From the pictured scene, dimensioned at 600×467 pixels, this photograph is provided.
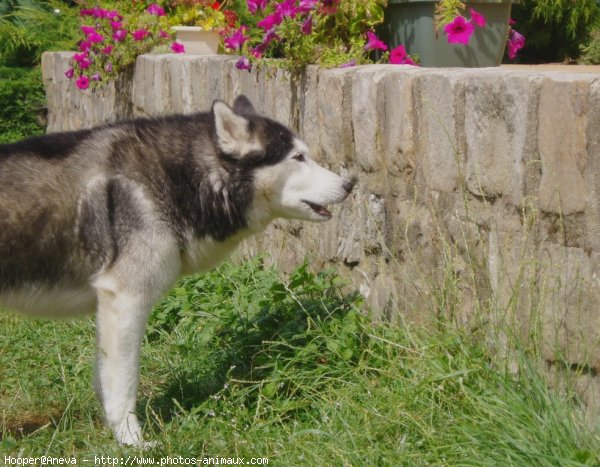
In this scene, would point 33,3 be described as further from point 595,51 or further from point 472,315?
point 472,315

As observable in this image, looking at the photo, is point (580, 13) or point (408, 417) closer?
point (408, 417)

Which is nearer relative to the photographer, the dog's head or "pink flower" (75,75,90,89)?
the dog's head

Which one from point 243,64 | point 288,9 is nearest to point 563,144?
point 288,9

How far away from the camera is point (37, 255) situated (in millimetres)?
4133

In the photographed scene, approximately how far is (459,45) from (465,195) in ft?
7.41

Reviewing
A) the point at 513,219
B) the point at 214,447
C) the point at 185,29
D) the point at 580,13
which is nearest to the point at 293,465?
the point at 214,447

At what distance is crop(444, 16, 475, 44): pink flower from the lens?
18.0 feet

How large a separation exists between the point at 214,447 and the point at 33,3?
9024mm

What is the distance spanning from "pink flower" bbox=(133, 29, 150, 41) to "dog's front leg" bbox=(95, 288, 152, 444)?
4343mm

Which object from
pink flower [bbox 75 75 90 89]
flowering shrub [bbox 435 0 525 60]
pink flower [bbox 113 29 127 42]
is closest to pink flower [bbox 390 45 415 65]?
flowering shrub [bbox 435 0 525 60]

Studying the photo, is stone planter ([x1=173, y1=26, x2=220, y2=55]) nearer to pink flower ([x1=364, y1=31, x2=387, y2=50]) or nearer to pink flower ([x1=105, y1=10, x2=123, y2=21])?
pink flower ([x1=105, y1=10, x2=123, y2=21])

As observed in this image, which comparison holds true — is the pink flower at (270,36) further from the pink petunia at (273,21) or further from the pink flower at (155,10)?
the pink flower at (155,10)

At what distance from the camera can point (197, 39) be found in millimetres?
8344

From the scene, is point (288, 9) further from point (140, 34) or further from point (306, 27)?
point (140, 34)
